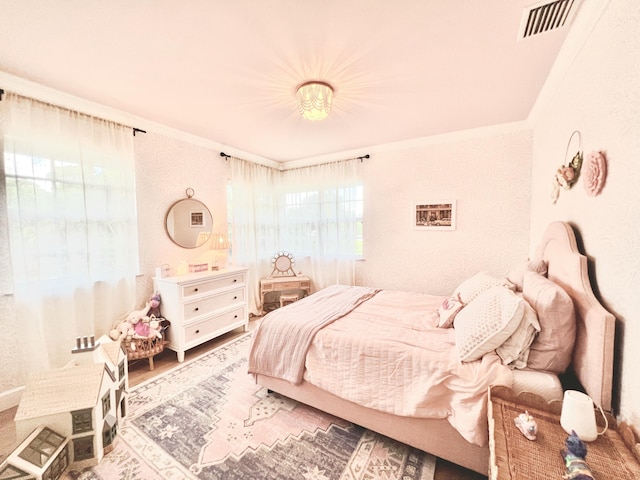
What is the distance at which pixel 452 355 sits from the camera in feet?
4.72

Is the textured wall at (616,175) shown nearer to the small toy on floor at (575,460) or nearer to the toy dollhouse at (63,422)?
the small toy on floor at (575,460)

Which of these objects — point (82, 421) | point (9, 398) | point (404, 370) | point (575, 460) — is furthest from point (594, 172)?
point (9, 398)

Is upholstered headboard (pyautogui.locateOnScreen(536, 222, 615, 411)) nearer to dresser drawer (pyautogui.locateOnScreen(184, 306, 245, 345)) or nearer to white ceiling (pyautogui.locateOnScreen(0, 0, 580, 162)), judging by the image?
white ceiling (pyautogui.locateOnScreen(0, 0, 580, 162))

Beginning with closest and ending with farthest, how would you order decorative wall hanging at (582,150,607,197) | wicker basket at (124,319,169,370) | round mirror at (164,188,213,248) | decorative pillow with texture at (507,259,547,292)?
decorative wall hanging at (582,150,607,197)
decorative pillow with texture at (507,259,547,292)
wicker basket at (124,319,169,370)
round mirror at (164,188,213,248)

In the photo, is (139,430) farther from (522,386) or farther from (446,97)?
(446,97)

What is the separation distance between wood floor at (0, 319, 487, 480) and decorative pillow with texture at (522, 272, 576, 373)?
74cm

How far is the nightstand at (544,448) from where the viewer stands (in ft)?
2.59

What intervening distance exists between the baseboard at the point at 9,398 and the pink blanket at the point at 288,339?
1.85 meters

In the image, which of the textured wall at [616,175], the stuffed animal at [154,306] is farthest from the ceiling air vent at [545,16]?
the stuffed animal at [154,306]

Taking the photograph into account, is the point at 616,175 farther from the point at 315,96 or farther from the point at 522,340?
the point at 315,96

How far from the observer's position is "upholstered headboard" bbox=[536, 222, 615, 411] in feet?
3.37

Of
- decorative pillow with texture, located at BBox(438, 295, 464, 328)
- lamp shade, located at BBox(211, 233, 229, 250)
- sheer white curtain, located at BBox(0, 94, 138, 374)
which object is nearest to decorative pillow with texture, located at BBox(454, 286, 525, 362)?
decorative pillow with texture, located at BBox(438, 295, 464, 328)

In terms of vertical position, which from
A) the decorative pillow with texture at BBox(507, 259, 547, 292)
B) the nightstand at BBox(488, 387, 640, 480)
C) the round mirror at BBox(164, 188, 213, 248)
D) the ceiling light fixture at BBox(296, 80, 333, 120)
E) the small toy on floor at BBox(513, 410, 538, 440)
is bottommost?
the nightstand at BBox(488, 387, 640, 480)

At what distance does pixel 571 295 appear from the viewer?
4.32ft
